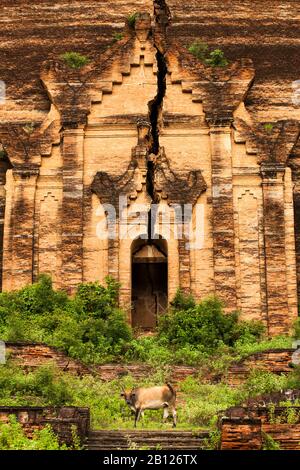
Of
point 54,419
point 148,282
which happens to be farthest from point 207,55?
point 54,419

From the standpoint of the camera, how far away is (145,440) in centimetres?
1855

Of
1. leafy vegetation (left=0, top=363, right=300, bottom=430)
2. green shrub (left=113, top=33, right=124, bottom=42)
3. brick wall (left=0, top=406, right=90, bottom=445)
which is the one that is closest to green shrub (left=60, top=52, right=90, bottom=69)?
green shrub (left=113, top=33, right=124, bottom=42)

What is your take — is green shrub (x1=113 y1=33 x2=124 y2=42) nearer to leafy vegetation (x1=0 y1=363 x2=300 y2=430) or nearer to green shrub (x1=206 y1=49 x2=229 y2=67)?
green shrub (x1=206 y1=49 x2=229 y2=67)

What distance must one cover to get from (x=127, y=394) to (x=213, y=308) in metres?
8.33

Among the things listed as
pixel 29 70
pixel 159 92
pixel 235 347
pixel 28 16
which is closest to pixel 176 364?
pixel 235 347

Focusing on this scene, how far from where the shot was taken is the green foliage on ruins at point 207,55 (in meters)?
32.7

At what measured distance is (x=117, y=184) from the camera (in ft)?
100

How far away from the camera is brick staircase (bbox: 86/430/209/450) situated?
59.5 ft

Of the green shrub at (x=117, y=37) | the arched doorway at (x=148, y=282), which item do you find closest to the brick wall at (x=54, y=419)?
the arched doorway at (x=148, y=282)

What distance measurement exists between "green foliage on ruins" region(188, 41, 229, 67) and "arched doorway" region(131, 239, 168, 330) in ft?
18.0

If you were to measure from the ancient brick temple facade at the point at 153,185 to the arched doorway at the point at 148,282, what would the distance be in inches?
1.4

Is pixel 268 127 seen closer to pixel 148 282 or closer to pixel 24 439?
pixel 148 282

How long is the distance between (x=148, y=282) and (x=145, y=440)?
1368 cm
